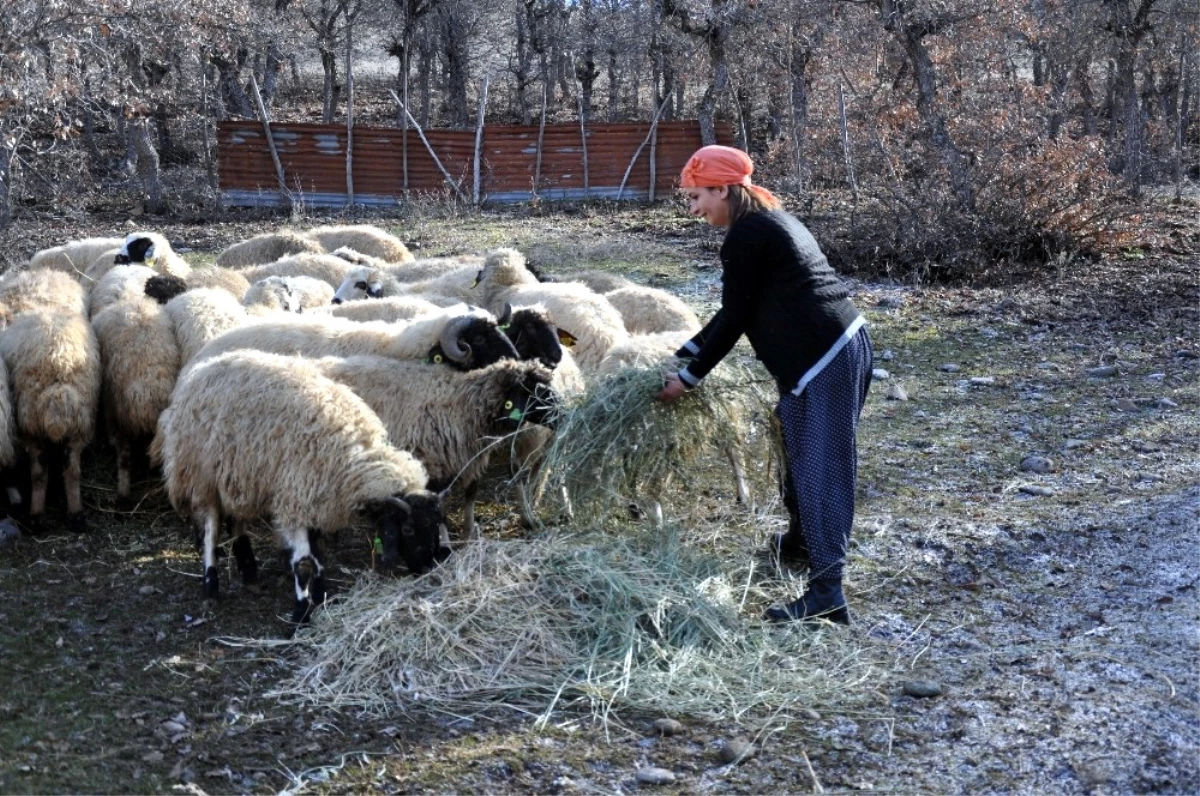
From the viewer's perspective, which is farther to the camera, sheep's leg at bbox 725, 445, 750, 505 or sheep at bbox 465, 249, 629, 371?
sheep at bbox 465, 249, 629, 371

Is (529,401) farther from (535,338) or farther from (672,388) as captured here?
(672,388)

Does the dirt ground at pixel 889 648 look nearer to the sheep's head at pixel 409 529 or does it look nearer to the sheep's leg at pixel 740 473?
the sheep's leg at pixel 740 473

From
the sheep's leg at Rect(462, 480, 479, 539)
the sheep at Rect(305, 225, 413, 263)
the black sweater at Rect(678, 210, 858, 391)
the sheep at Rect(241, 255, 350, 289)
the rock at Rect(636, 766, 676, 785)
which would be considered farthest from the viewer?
the sheep at Rect(305, 225, 413, 263)

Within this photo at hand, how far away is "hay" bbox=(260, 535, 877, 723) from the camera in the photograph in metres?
4.71

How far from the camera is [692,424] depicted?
5.99 metres

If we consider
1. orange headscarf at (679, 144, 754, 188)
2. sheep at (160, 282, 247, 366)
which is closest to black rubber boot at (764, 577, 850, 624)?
orange headscarf at (679, 144, 754, 188)

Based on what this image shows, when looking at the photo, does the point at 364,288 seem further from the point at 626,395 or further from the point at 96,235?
the point at 96,235

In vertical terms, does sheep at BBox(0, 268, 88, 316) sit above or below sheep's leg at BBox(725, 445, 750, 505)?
above

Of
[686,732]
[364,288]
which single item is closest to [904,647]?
[686,732]

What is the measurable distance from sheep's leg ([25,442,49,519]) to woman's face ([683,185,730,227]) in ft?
13.5

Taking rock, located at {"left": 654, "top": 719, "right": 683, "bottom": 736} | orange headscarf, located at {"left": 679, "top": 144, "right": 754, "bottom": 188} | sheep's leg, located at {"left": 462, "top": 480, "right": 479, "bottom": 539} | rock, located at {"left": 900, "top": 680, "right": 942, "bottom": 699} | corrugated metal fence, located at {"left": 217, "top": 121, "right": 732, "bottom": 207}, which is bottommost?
rock, located at {"left": 654, "top": 719, "right": 683, "bottom": 736}

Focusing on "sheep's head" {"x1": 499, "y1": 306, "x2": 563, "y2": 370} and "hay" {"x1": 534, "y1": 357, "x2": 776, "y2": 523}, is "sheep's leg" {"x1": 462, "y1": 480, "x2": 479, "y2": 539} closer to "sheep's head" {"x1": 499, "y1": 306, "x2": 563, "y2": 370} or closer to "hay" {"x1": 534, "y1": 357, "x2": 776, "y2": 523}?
"hay" {"x1": 534, "y1": 357, "x2": 776, "y2": 523}

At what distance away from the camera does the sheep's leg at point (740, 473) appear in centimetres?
632

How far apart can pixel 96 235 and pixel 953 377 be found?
1234 cm
